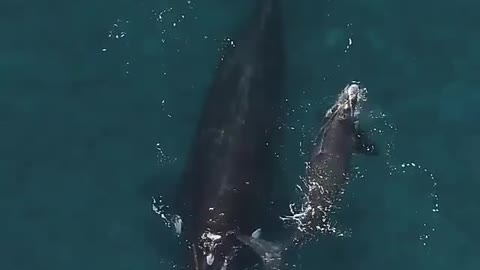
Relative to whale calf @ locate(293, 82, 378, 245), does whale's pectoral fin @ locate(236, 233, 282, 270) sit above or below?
below

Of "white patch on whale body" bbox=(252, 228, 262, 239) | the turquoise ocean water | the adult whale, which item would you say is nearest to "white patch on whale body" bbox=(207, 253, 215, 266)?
the adult whale

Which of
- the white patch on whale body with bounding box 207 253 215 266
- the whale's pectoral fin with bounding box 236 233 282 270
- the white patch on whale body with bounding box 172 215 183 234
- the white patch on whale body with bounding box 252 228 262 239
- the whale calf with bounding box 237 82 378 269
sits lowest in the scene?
the white patch on whale body with bounding box 207 253 215 266

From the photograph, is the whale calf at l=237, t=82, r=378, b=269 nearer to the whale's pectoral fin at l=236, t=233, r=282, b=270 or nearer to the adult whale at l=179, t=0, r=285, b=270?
the whale's pectoral fin at l=236, t=233, r=282, b=270

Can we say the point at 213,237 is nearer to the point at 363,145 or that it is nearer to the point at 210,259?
the point at 210,259

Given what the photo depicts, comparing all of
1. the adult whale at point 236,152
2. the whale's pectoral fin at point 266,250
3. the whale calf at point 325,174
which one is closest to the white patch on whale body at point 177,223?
the adult whale at point 236,152

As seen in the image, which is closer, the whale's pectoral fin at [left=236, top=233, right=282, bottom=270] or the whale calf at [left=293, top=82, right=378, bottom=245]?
the whale's pectoral fin at [left=236, top=233, right=282, bottom=270]

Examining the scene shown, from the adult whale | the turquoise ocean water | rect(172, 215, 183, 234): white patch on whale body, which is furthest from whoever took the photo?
the turquoise ocean water

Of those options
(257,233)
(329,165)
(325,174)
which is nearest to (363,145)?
(329,165)
